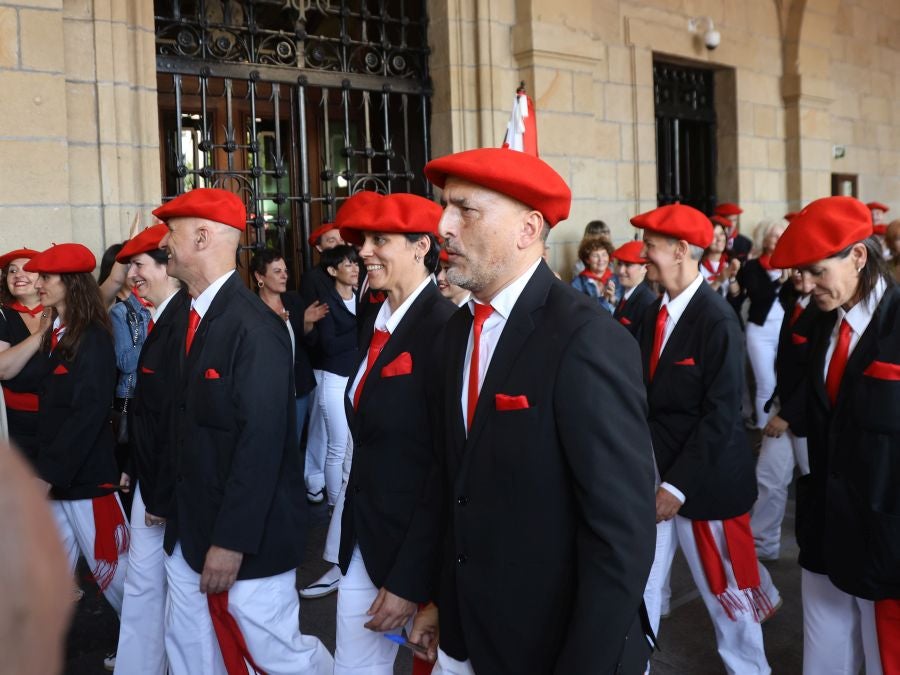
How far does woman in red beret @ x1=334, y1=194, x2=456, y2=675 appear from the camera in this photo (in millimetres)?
2809

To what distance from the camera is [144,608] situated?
11.5 feet

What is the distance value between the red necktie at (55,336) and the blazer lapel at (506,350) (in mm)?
2962

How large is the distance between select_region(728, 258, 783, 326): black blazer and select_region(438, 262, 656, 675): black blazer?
6.38 meters

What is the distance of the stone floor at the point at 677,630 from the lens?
3.92 m

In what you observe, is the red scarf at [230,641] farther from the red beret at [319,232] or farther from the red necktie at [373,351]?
the red beret at [319,232]

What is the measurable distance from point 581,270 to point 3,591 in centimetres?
737

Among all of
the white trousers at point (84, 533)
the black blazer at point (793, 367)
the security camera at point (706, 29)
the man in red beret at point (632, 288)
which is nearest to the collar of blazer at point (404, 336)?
the white trousers at point (84, 533)

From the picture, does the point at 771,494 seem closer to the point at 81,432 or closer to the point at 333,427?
the point at 333,427

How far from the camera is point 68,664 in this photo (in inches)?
163

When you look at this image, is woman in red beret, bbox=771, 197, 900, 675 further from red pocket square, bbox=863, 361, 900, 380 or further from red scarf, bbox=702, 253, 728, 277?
red scarf, bbox=702, 253, 728, 277

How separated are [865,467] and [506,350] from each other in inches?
56.5

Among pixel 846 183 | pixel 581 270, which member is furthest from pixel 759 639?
pixel 846 183

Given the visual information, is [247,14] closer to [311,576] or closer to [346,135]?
[346,135]

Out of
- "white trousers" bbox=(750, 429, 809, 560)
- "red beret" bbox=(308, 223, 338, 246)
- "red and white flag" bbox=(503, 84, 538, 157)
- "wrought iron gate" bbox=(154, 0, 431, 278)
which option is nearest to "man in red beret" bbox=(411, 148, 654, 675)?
"red and white flag" bbox=(503, 84, 538, 157)
